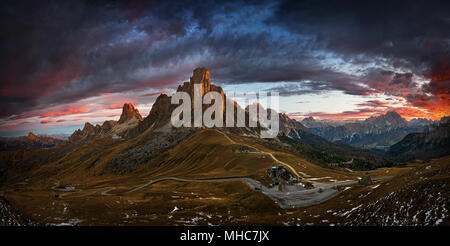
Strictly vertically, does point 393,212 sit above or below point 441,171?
below

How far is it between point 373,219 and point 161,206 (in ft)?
280

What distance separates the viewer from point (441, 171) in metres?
50.2
